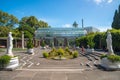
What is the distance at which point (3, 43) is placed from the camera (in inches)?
2178

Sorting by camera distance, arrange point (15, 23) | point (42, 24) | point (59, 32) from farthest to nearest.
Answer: point (42, 24)
point (59, 32)
point (15, 23)

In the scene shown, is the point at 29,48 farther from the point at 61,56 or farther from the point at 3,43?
the point at 3,43

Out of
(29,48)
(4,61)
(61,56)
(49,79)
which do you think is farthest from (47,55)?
(49,79)

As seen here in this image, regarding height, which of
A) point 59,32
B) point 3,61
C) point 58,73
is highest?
point 59,32

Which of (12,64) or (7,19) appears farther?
(7,19)

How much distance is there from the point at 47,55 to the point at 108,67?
37.0 ft


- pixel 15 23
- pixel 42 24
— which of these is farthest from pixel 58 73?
pixel 42 24

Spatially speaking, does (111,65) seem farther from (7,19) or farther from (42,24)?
(42,24)

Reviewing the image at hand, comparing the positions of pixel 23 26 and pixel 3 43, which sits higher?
pixel 23 26

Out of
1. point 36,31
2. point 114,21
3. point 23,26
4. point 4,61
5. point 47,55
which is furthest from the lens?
point 36,31

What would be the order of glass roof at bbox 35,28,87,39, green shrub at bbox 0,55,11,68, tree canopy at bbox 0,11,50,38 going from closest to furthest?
1. green shrub at bbox 0,55,11,68
2. tree canopy at bbox 0,11,50,38
3. glass roof at bbox 35,28,87,39

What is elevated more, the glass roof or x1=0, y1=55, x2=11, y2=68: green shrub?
the glass roof

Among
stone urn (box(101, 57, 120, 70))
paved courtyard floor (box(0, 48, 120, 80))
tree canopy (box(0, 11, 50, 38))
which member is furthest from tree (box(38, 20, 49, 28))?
stone urn (box(101, 57, 120, 70))

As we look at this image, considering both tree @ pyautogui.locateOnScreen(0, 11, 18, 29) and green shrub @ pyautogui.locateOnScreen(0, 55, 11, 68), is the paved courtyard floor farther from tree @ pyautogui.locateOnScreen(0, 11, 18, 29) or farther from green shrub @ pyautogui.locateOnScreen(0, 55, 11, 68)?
tree @ pyautogui.locateOnScreen(0, 11, 18, 29)
